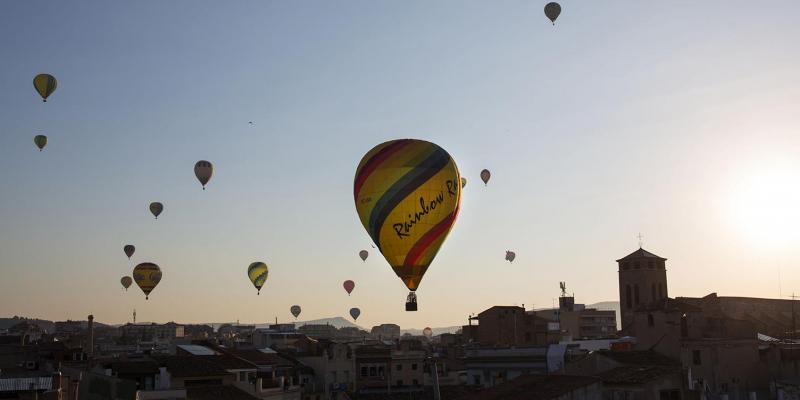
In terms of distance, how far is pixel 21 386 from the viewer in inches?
1780

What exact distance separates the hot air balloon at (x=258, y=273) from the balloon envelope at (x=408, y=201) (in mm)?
55021

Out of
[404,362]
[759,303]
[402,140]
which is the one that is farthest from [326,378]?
[759,303]

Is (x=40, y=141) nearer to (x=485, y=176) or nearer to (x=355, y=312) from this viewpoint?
(x=485, y=176)

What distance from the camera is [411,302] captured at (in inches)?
1849

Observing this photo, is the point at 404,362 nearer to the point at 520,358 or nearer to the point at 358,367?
the point at 358,367

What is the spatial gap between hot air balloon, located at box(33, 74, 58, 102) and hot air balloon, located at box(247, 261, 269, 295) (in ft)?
122

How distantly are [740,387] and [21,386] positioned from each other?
150 ft

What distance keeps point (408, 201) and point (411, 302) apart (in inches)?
218

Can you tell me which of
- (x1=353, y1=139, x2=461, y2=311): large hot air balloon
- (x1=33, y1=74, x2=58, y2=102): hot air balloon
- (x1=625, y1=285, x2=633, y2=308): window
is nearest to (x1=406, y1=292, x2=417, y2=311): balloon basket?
(x1=353, y1=139, x2=461, y2=311): large hot air balloon

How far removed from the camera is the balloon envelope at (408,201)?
48.0 m

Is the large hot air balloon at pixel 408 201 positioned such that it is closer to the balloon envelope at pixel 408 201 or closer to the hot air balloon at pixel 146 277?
the balloon envelope at pixel 408 201

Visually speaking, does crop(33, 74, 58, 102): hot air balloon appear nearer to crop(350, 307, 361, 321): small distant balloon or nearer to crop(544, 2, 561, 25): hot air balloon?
crop(544, 2, 561, 25): hot air balloon

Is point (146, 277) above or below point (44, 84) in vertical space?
below

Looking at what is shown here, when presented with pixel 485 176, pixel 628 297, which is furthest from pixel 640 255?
pixel 485 176
